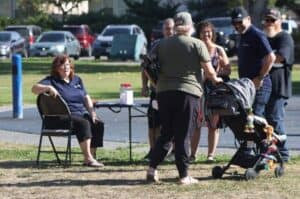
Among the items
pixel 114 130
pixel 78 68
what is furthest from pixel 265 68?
pixel 78 68

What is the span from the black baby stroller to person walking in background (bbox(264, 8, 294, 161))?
71cm

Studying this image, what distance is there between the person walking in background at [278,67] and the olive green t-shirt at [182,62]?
1.57 m

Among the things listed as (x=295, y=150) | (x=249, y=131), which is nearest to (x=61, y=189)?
(x=249, y=131)

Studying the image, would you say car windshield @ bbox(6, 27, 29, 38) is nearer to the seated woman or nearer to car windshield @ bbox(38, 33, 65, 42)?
car windshield @ bbox(38, 33, 65, 42)

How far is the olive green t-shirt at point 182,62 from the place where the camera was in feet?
32.2

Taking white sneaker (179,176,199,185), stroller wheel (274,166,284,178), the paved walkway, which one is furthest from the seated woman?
stroller wheel (274,166,284,178)

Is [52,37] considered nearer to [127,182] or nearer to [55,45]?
[55,45]

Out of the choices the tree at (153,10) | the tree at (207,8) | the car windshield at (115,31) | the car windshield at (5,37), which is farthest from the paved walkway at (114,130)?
the tree at (153,10)

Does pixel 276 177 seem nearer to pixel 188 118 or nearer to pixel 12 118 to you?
pixel 188 118

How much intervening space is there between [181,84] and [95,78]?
64.0 ft

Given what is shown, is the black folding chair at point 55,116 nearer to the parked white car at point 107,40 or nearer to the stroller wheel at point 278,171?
the stroller wheel at point 278,171

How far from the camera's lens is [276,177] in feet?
33.9

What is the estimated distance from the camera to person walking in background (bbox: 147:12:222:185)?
9.81m

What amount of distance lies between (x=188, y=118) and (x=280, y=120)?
1.81 m
